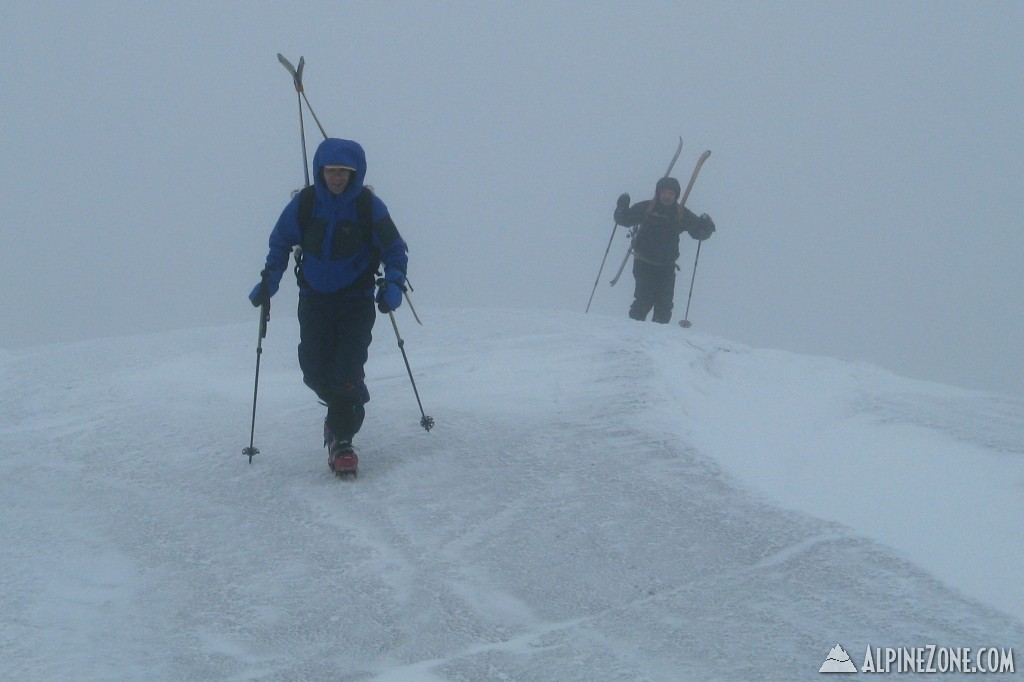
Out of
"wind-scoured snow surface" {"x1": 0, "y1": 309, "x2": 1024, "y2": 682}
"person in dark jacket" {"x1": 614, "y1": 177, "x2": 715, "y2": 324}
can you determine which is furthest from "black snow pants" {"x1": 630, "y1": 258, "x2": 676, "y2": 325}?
"wind-scoured snow surface" {"x1": 0, "y1": 309, "x2": 1024, "y2": 682}

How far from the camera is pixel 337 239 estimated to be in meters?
6.30

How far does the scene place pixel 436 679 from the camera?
A: 4082 millimetres

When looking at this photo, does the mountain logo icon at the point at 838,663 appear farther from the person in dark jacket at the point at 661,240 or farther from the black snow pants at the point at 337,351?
the person in dark jacket at the point at 661,240

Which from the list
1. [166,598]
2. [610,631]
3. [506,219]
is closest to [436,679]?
[610,631]

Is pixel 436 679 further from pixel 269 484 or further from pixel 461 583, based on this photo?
pixel 269 484

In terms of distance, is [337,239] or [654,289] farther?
[654,289]

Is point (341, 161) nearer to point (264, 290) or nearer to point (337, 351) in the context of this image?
point (264, 290)

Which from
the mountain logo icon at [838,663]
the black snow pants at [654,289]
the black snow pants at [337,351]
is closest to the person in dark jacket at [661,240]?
the black snow pants at [654,289]

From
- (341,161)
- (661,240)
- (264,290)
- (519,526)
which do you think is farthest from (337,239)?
(661,240)

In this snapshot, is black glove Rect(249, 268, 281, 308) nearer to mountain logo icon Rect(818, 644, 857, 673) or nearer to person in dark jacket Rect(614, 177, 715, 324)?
mountain logo icon Rect(818, 644, 857, 673)

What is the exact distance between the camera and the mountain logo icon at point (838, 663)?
13.1 ft

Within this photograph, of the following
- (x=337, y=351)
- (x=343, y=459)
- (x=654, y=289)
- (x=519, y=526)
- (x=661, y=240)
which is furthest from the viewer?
(x=654, y=289)

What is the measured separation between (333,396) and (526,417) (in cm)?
134

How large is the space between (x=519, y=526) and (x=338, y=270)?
6.01 ft
